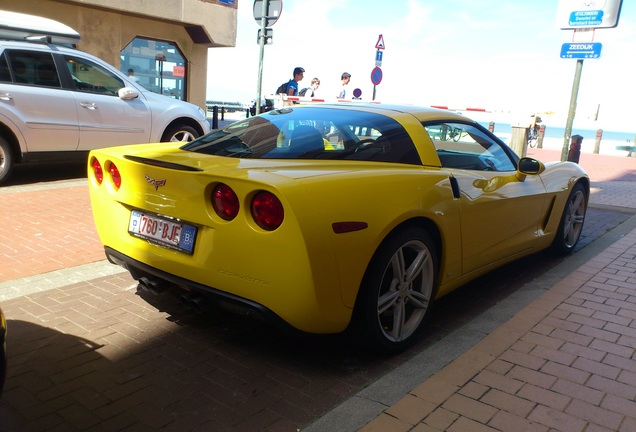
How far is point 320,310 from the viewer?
2732 mm

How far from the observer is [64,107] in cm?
779

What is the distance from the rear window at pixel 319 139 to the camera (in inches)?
130

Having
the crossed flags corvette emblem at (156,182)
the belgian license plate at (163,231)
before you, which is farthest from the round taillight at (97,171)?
the crossed flags corvette emblem at (156,182)

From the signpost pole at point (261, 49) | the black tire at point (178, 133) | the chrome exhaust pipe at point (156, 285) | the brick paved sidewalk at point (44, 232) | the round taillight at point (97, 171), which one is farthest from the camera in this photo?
the signpost pole at point (261, 49)

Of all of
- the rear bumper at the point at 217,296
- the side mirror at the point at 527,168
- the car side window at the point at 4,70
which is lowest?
the rear bumper at the point at 217,296

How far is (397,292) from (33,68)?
6.58 m

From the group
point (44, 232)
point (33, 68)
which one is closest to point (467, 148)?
point (44, 232)

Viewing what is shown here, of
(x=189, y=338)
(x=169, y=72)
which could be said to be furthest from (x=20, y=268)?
(x=169, y=72)

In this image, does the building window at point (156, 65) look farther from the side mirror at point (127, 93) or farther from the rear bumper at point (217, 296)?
the rear bumper at point (217, 296)

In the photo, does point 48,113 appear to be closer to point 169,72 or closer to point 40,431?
point 40,431

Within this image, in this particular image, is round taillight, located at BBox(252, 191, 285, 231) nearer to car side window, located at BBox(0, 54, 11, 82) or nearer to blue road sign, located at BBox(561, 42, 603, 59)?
car side window, located at BBox(0, 54, 11, 82)

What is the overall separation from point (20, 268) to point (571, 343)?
3976 mm

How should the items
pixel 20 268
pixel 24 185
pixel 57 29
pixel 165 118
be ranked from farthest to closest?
pixel 165 118 < pixel 57 29 < pixel 24 185 < pixel 20 268

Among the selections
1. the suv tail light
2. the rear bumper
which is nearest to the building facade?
the suv tail light
